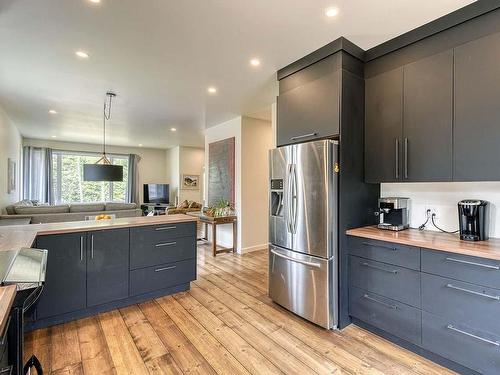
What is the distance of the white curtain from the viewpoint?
7.49 metres

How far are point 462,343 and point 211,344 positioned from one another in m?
1.80

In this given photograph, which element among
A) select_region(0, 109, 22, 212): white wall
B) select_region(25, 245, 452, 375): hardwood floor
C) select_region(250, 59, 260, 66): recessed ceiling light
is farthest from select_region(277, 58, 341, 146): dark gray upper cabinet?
select_region(0, 109, 22, 212): white wall

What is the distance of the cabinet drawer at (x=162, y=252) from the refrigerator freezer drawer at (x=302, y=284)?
1042mm

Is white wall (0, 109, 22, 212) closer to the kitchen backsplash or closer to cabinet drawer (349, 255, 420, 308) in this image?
cabinet drawer (349, 255, 420, 308)

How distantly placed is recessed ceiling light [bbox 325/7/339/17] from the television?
27.3 ft

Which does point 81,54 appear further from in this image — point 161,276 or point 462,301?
point 462,301

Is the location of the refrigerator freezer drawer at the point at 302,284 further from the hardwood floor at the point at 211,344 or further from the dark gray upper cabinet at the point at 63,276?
the dark gray upper cabinet at the point at 63,276

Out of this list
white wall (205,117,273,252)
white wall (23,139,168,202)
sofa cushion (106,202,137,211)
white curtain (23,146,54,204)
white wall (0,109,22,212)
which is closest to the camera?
white wall (0,109,22,212)

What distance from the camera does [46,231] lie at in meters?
2.41

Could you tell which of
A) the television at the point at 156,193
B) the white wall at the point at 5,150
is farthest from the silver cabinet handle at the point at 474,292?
the television at the point at 156,193

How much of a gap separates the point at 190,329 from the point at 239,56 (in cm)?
270

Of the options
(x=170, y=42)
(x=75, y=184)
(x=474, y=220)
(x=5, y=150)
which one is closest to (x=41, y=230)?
(x=170, y=42)

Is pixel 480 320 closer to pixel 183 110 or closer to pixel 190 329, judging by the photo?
pixel 190 329

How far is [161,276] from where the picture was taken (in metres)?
3.07
